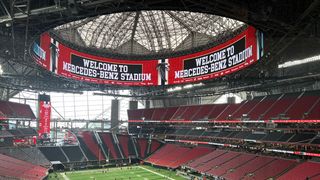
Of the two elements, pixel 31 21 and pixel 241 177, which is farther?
pixel 241 177

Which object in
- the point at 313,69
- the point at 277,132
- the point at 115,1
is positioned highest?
the point at 115,1

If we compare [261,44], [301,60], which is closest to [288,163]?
[301,60]

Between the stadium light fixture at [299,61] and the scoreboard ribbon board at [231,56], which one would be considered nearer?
the scoreboard ribbon board at [231,56]

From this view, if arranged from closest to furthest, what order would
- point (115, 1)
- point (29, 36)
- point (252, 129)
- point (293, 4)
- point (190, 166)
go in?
point (115, 1), point (293, 4), point (29, 36), point (252, 129), point (190, 166)

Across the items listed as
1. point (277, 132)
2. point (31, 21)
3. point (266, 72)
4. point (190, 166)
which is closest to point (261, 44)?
point (266, 72)

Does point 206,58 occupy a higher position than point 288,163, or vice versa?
point 206,58

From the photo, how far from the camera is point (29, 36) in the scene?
2684 cm

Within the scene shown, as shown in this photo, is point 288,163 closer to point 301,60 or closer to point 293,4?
point 301,60

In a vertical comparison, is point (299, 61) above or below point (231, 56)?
below

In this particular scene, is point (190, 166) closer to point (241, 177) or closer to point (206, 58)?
point (241, 177)

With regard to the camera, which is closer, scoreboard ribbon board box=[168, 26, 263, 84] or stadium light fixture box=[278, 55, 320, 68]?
scoreboard ribbon board box=[168, 26, 263, 84]

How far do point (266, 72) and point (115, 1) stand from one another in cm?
2838

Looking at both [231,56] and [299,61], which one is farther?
[231,56]

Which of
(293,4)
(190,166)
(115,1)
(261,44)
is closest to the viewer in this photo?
(115,1)
